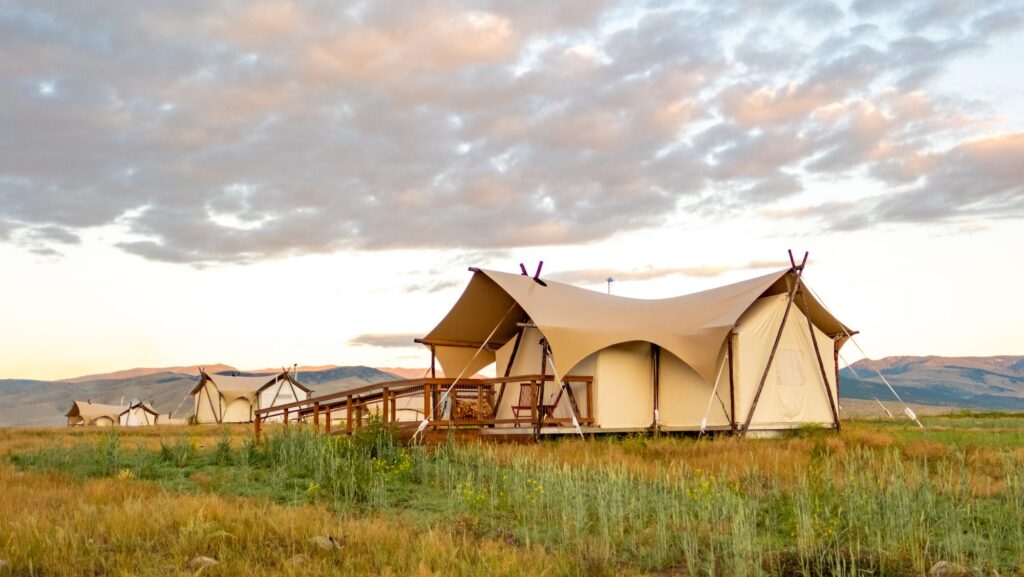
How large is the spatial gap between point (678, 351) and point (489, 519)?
12464 millimetres

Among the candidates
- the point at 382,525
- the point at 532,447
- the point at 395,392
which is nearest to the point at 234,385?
the point at 395,392

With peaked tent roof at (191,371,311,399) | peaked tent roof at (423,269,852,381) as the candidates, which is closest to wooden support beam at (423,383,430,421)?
peaked tent roof at (423,269,852,381)

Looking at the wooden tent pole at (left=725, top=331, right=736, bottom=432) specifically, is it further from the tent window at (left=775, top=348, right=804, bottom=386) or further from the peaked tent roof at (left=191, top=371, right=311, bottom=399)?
the peaked tent roof at (left=191, top=371, right=311, bottom=399)

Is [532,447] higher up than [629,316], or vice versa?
[629,316]

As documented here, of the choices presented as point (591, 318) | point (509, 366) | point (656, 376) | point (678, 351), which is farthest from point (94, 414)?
point (678, 351)

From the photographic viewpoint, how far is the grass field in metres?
7.08

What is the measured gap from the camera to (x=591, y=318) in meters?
21.9

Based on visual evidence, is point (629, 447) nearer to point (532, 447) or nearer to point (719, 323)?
point (532, 447)

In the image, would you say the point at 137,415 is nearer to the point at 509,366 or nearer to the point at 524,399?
the point at 509,366

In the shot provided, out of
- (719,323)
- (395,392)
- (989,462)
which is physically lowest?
(989,462)

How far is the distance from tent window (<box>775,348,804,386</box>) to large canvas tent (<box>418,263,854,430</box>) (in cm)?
3

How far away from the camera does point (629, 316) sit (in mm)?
22812

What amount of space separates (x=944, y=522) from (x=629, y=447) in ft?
27.7

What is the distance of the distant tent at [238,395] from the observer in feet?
177
